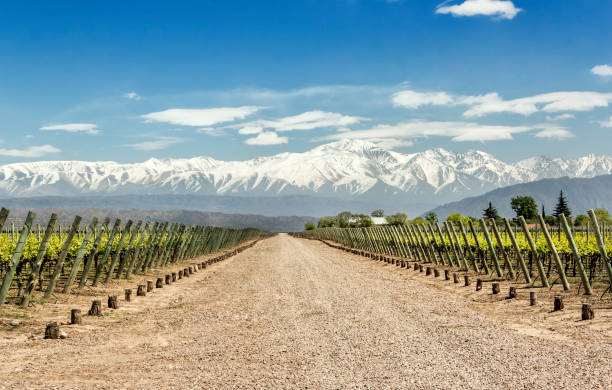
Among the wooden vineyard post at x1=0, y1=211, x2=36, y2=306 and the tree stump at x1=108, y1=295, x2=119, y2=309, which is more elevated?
the wooden vineyard post at x1=0, y1=211, x2=36, y2=306

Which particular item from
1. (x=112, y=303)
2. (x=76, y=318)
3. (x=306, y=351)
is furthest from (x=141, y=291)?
(x=306, y=351)

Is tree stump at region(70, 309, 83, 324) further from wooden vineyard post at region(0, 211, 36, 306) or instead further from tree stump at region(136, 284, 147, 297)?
tree stump at region(136, 284, 147, 297)

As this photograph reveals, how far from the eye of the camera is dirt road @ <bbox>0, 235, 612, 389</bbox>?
790 cm

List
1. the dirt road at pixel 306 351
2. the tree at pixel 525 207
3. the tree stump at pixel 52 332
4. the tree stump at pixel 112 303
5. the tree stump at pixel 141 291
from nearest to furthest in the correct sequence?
the dirt road at pixel 306 351 → the tree stump at pixel 52 332 → the tree stump at pixel 112 303 → the tree stump at pixel 141 291 → the tree at pixel 525 207

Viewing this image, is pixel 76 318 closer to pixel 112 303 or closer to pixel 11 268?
pixel 11 268

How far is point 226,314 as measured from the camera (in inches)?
552

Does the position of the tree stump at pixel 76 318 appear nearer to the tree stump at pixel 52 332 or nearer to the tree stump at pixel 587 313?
the tree stump at pixel 52 332

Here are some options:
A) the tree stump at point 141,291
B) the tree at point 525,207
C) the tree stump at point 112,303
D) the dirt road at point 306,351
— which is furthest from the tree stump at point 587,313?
the tree at point 525,207

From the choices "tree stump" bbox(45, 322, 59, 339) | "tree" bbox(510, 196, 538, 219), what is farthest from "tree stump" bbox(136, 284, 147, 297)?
"tree" bbox(510, 196, 538, 219)

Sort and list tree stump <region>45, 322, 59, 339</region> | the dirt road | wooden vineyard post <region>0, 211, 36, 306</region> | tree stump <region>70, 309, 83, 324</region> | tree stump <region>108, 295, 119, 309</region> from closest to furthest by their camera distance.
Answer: the dirt road
tree stump <region>45, 322, 59, 339</region>
tree stump <region>70, 309, 83, 324</region>
wooden vineyard post <region>0, 211, 36, 306</region>
tree stump <region>108, 295, 119, 309</region>

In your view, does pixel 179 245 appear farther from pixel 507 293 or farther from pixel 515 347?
pixel 515 347

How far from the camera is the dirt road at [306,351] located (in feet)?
25.9

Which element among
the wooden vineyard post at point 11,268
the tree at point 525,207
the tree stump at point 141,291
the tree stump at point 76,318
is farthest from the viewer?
the tree at point 525,207

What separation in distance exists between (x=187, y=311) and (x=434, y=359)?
7.61 metres
